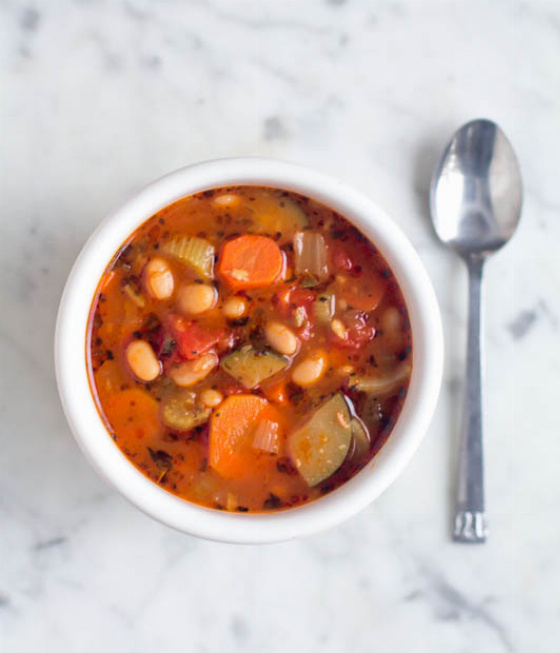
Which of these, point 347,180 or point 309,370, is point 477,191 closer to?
point 347,180

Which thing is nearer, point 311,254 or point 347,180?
point 311,254

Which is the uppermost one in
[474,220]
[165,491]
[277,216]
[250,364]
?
[474,220]

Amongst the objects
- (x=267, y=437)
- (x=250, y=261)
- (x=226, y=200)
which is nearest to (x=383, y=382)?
(x=267, y=437)

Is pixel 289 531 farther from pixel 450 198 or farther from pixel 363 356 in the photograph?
pixel 450 198

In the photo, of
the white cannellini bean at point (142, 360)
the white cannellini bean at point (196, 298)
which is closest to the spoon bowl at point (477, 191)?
the white cannellini bean at point (196, 298)

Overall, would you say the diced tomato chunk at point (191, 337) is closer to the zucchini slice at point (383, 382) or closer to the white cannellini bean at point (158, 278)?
the white cannellini bean at point (158, 278)

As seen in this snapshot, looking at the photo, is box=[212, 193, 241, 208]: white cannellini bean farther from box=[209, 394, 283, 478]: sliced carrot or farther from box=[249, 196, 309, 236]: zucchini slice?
box=[209, 394, 283, 478]: sliced carrot

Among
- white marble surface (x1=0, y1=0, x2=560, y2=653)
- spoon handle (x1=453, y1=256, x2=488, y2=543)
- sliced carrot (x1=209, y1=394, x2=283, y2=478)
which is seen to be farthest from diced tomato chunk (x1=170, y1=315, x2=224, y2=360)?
spoon handle (x1=453, y1=256, x2=488, y2=543)
